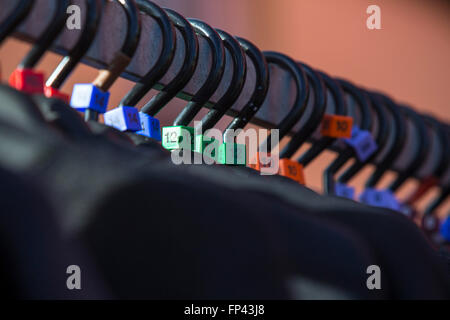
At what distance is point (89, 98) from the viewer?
49 cm

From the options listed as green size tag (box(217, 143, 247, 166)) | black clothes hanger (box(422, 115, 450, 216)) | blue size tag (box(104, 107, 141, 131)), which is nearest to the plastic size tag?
blue size tag (box(104, 107, 141, 131))

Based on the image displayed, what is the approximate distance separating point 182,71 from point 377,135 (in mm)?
478

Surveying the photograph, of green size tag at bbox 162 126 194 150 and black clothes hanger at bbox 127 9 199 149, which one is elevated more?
black clothes hanger at bbox 127 9 199 149

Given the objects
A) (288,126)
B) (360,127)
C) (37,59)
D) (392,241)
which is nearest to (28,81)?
(37,59)

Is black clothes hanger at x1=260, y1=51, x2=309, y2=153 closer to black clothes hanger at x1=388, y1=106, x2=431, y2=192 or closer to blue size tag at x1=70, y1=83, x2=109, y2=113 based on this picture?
blue size tag at x1=70, y1=83, x2=109, y2=113

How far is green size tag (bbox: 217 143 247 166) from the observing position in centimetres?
57

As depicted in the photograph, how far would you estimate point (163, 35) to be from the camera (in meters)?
0.57

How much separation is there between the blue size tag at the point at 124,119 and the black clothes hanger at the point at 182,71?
0.08 metres

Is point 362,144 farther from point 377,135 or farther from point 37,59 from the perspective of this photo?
point 37,59

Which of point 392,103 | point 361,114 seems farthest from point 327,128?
point 392,103

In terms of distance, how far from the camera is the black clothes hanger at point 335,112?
83cm

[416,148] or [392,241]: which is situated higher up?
[416,148]

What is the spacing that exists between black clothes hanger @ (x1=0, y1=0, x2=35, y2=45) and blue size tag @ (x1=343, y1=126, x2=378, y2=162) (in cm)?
57
